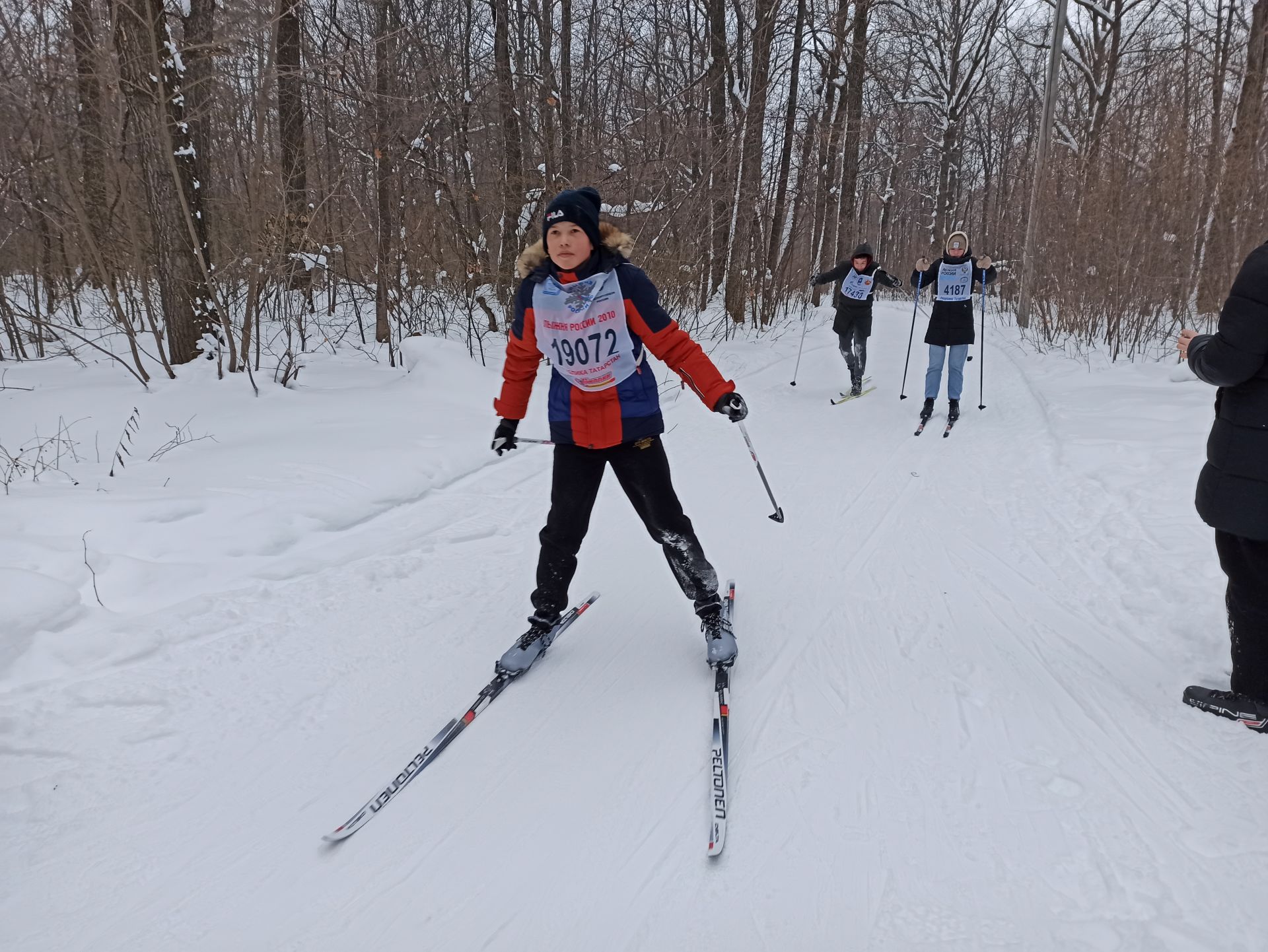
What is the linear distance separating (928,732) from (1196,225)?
11.5 metres

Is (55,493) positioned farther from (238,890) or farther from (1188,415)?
(1188,415)

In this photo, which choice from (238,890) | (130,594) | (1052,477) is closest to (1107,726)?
(238,890)

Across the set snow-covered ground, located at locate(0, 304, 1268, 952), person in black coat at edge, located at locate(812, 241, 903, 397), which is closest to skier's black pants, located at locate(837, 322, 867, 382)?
person in black coat at edge, located at locate(812, 241, 903, 397)

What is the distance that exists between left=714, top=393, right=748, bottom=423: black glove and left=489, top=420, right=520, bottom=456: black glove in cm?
90

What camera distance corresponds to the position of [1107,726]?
2.66 m

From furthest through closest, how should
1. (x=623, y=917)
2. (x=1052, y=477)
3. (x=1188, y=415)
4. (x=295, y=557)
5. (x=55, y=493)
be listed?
(x=1188, y=415), (x=1052, y=477), (x=55, y=493), (x=295, y=557), (x=623, y=917)

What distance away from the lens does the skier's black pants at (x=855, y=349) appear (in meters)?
9.26

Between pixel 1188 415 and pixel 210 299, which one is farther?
pixel 210 299

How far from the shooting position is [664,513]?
3.05 meters

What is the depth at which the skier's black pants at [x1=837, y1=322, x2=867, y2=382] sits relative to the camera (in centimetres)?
926

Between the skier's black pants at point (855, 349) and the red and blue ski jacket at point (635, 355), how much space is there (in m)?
6.79

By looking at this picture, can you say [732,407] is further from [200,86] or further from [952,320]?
[200,86]

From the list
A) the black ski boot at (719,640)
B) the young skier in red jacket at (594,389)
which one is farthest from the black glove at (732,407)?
the black ski boot at (719,640)

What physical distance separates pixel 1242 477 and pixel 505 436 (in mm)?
2751
